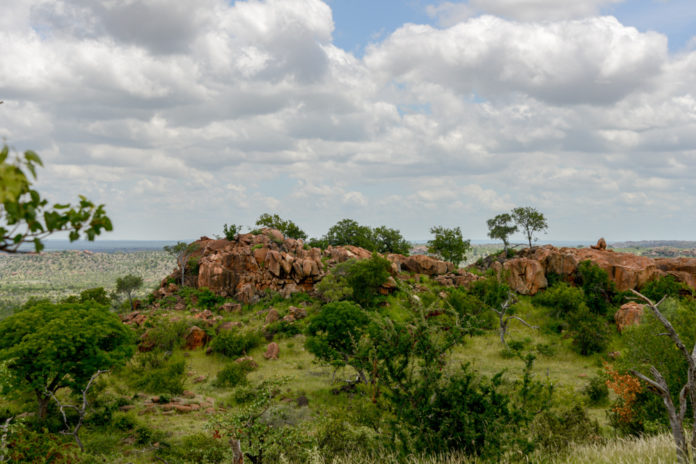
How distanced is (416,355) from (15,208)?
10.3m

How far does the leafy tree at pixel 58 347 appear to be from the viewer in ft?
54.9

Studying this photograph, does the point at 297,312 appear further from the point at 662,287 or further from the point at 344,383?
the point at 662,287

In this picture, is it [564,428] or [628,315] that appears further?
[628,315]

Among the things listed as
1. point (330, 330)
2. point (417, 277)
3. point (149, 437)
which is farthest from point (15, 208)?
point (417, 277)

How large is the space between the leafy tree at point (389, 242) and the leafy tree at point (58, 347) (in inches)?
2175

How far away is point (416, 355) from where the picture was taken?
1141cm

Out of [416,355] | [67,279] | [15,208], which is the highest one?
[15,208]

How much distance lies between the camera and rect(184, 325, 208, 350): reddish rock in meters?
35.0

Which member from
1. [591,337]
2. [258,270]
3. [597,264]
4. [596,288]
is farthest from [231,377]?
[597,264]

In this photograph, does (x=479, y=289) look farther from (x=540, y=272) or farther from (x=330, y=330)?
(x=330, y=330)

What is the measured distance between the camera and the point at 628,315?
3631cm

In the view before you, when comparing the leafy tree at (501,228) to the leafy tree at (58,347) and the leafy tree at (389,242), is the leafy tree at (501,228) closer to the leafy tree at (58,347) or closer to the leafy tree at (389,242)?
the leafy tree at (389,242)

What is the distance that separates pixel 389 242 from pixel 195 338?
1770 inches

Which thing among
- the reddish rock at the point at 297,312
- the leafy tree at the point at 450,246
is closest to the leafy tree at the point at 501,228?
the leafy tree at the point at 450,246
